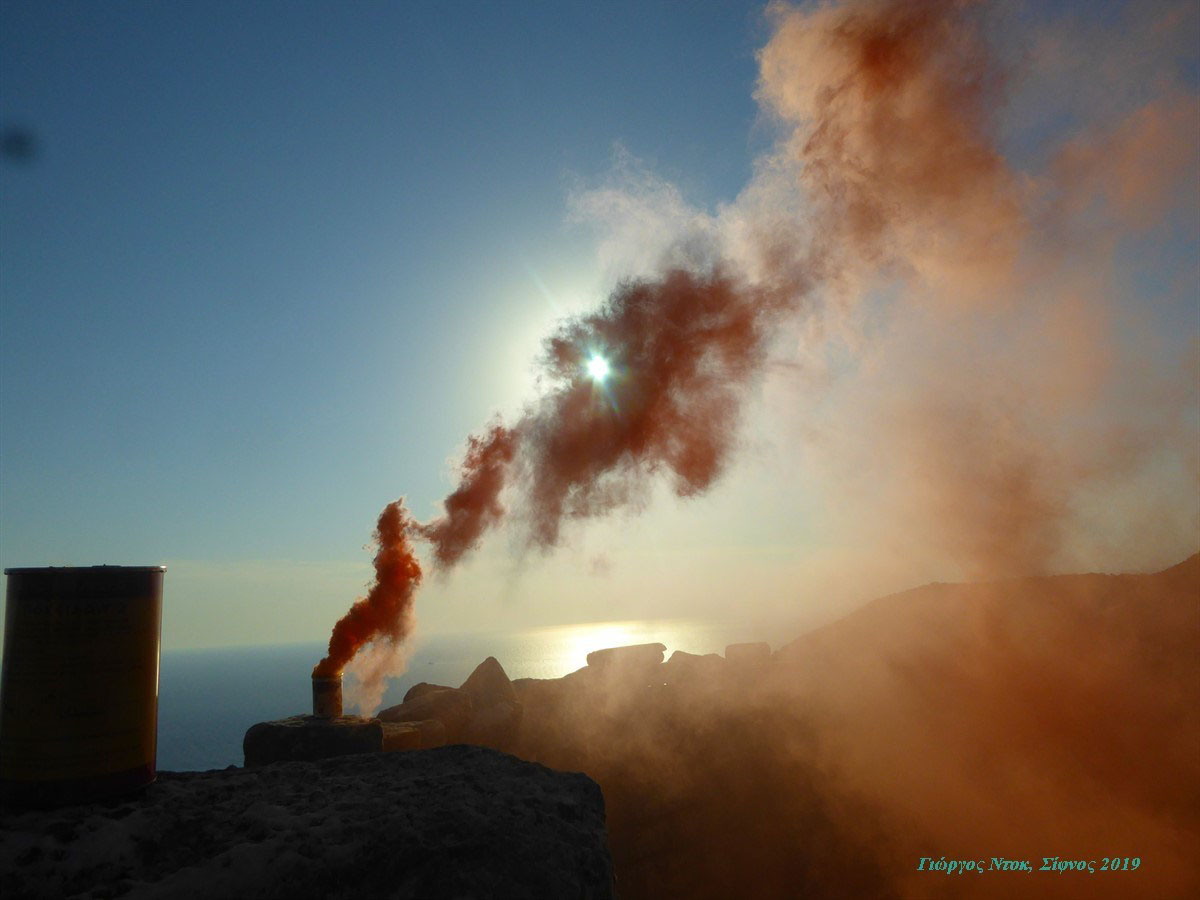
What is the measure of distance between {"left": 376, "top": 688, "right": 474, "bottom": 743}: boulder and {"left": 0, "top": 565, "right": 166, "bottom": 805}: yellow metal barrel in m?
14.5

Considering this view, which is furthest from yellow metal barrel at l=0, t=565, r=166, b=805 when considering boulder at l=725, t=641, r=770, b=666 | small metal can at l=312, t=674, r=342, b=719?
boulder at l=725, t=641, r=770, b=666

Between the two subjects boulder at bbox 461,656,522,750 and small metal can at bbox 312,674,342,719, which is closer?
small metal can at bbox 312,674,342,719

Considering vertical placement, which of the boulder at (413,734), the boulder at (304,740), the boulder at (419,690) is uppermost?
the boulder at (419,690)

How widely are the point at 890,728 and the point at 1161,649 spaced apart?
945 cm

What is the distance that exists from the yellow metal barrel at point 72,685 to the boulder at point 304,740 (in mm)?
8896

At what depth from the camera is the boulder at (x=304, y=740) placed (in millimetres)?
12297

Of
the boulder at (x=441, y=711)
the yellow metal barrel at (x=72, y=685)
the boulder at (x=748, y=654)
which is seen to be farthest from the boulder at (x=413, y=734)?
the boulder at (x=748, y=654)

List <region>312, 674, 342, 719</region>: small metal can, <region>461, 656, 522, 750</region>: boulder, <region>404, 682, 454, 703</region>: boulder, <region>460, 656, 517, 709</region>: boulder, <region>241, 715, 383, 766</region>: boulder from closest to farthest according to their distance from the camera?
<region>241, 715, 383, 766</region>: boulder, <region>312, 674, 342, 719</region>: small metal can, <region>461, 656, 522, 750</region>: boulder, <region>404, 682, 454, 703</region>: boulder, <region>460, 656, 517, 709</region>: boulder

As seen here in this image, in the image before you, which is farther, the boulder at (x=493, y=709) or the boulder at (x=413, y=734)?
the boulder at (x=493, y=709)

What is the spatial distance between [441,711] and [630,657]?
9.03m

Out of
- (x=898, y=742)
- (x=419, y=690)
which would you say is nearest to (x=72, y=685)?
(x=419, y=690)

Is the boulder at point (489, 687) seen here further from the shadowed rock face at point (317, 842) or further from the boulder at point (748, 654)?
the shadowed rock face at point (317, 842)

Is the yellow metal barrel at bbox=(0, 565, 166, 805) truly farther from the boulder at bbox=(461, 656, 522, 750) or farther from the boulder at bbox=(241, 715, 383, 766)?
the boulder at bbox=(461, 656, 522, 750)

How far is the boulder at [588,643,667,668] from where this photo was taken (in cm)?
2459
